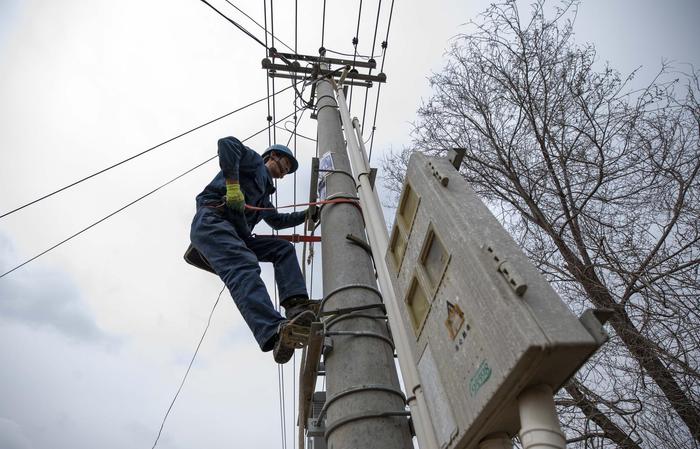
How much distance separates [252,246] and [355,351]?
6.03 ft

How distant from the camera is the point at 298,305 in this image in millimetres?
3150

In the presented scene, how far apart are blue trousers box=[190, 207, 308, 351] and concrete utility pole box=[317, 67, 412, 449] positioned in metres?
0.36

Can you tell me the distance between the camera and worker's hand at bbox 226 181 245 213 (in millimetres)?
3277

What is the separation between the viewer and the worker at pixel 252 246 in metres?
2.50

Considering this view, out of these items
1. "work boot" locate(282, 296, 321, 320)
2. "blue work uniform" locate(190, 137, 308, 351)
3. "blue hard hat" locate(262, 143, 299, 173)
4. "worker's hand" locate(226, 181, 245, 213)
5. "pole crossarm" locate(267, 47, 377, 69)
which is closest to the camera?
"blue work uniform" locate(190, 137, 308, 351)

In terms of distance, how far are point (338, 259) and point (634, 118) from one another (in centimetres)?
421

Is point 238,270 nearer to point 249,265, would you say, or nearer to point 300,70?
point 249,265

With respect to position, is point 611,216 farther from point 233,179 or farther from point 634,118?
point 233,179

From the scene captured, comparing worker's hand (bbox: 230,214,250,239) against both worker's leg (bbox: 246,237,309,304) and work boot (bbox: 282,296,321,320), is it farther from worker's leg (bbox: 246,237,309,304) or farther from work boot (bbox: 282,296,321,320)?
work boot (bbox: 282,296,321,320)

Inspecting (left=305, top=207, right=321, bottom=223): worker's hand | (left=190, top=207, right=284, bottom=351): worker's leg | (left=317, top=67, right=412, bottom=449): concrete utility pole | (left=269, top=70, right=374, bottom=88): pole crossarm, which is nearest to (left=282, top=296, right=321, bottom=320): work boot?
(left=190, top=207, right=284, bottom=351): worker's leg

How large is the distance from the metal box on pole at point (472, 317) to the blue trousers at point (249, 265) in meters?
0.93

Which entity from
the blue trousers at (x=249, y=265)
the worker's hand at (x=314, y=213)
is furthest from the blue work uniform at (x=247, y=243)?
the worker's hand at (x=314, y=213)

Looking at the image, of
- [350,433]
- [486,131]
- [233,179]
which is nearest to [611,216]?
[486,131]

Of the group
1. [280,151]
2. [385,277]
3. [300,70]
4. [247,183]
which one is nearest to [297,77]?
[300,70]
